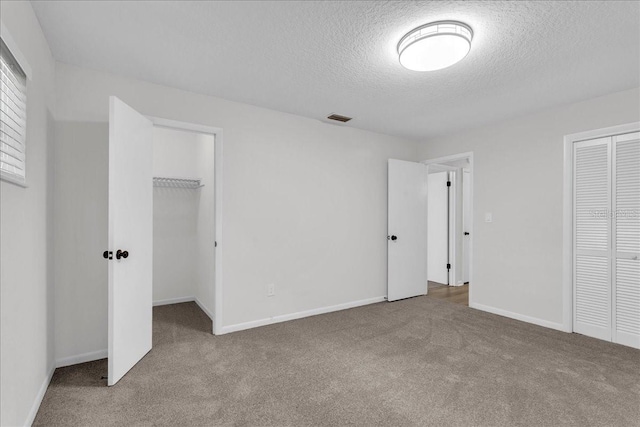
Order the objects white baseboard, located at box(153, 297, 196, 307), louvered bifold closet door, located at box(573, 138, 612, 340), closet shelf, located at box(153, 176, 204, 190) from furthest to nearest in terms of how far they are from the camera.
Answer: white baseboard, located at box(153, 297, 196, 307)
closet shelf, located at box(153, 176, 204, 190)
louvered bifold closet door, located at box(573, 138, 612, 340)

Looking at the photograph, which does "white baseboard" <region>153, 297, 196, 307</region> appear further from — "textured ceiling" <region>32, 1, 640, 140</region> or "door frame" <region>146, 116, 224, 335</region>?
"textured ceiling" <region>32, 1, 640, 140</region>

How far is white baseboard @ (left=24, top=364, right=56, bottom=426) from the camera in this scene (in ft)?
5.79

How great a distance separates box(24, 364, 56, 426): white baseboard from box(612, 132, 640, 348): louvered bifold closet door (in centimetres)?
455

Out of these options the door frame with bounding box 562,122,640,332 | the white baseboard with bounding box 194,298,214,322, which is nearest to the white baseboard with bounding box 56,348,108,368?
the white baseboard with bounding box 194,298,214,322

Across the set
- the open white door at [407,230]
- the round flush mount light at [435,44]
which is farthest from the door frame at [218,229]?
the open white door at [407,230]

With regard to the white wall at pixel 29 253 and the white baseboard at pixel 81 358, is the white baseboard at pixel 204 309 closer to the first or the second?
the white baseboard at pixel 81 358

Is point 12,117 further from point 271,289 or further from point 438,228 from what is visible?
point 438,228

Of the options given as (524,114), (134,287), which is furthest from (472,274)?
(134,287)

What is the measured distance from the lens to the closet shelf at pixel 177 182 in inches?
161

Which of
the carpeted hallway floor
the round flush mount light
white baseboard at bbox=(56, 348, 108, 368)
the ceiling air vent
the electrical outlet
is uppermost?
the ceiling air vent

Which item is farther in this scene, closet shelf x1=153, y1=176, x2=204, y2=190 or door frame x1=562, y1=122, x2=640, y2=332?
closet shelf x1=153, y1=176, x2=204, y2=190

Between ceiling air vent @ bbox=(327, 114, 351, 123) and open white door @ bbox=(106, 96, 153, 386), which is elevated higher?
ceiling air vent @ bbox=(327, 114, 351, 123)

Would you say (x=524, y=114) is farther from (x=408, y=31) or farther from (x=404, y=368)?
(x=404, y=368)

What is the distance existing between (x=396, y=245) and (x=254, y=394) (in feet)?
9.62
